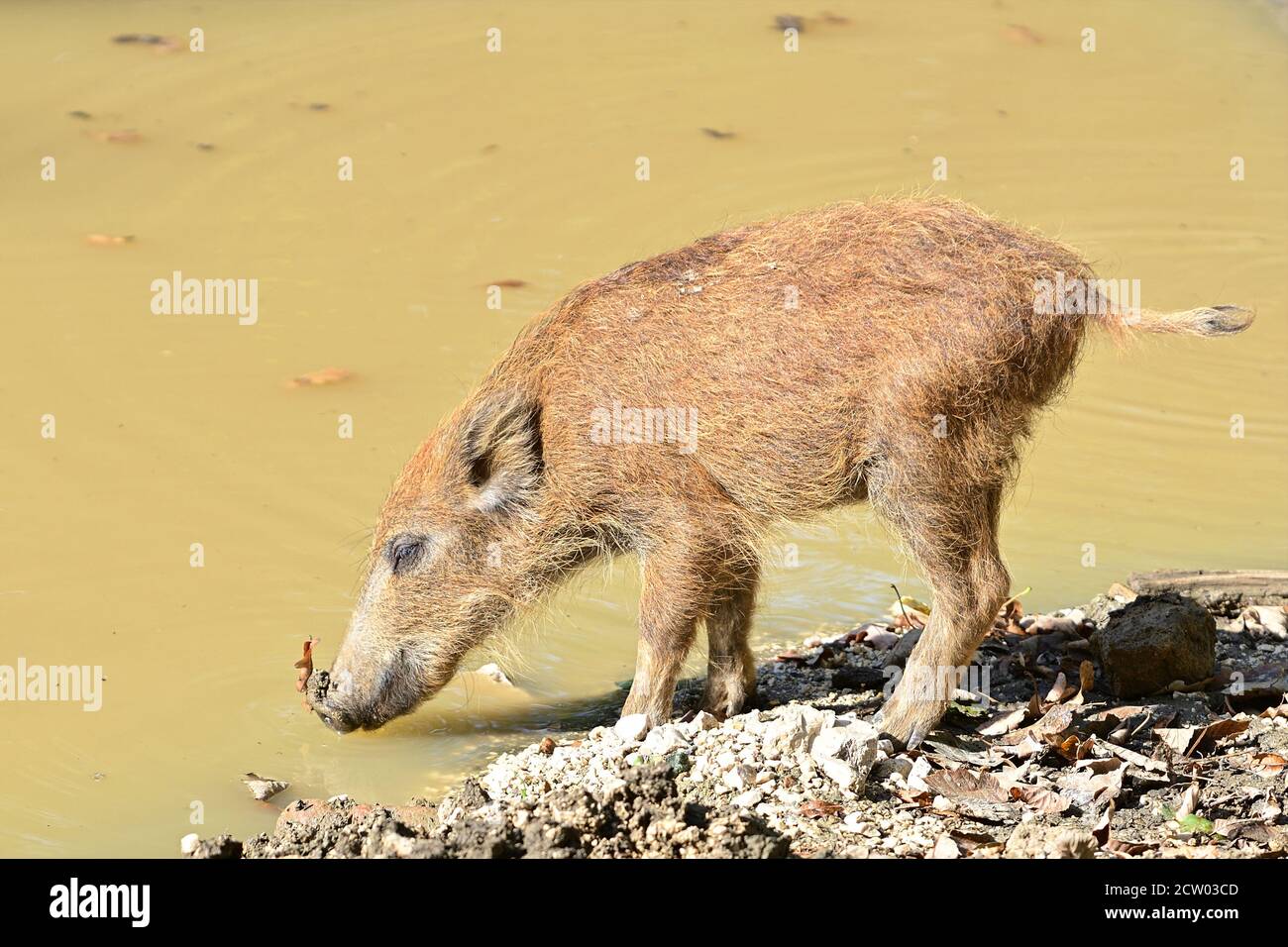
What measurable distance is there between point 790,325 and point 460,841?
2.35m

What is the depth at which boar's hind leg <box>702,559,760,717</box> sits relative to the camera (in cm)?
616

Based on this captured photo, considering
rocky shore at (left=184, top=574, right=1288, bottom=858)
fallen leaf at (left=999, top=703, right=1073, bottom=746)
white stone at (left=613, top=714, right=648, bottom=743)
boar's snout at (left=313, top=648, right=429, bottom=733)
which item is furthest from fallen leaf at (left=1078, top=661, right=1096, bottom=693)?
boar's snout at (left=313, top=648, right=429, bottom=733)

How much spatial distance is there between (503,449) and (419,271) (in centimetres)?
538

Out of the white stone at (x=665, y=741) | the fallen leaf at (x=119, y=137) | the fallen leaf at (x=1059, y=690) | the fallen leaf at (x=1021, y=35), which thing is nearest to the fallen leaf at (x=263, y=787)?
the white stone at (x=665, y=741)

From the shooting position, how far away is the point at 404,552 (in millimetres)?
6176

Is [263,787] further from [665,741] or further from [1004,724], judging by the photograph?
[1004,724]

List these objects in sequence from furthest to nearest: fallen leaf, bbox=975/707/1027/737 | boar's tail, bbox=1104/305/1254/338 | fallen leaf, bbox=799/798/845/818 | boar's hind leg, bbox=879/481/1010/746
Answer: fallen leaf, bbox=975/707/1027/737
boar's tail, bbox=1104/305/1254/338
boar's hind leg, bbox=879/481/1010/746
fallen leaf, bbox=799/798/845/818

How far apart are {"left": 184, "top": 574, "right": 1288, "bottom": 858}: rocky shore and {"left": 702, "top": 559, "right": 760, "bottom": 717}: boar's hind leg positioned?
0.53 feet

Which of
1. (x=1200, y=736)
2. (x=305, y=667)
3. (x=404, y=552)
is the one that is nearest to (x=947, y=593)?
(x=1200, y=736)

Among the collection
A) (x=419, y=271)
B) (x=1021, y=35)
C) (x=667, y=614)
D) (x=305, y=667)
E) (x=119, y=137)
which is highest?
(x=1021, y=35)

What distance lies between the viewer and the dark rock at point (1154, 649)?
20.0ft

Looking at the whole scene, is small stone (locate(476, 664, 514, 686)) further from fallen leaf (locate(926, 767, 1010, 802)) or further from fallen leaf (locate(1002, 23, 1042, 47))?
fallen leaf (locate(1002, 23, 1042, 47))

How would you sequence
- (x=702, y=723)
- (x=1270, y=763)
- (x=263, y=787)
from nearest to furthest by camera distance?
(x=1270, y=763), (x=263, y=787), (x=702, y=723)
